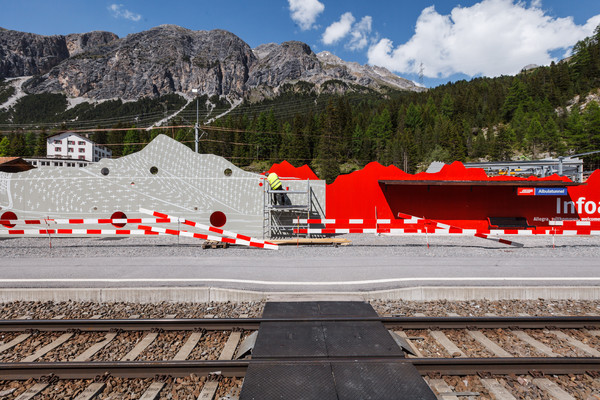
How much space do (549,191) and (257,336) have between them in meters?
18.2

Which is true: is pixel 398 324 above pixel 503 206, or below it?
below

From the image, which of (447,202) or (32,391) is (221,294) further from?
(447,202)

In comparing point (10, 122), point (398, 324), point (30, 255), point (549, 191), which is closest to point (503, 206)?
point (549, 191)

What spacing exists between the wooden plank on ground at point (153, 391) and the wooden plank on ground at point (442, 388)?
3166 mm

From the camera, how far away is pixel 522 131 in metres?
95.9

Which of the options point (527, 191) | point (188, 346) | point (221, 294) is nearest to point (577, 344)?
point (188, 346)

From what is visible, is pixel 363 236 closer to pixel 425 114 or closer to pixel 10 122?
pixel 425 114

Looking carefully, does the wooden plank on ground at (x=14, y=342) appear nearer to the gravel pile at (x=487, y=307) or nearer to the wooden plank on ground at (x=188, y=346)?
the wooden plank on ground at (x=188, y=346)

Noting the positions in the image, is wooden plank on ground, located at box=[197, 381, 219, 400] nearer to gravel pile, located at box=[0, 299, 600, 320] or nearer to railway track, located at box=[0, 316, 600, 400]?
railway track, located at box=[0, 316, 600, 400]

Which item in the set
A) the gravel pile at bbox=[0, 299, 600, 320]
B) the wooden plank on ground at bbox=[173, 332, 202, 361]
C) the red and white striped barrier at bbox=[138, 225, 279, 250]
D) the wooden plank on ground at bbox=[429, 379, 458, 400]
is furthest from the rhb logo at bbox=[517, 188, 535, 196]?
the wooden plank on ground at bbox=[173, 332, 202, 361]

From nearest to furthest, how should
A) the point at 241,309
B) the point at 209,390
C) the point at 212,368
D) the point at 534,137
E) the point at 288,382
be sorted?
the point at 288,382, the point at 209,390, the point at 212,368, the point at 241,309, the point at 534,137

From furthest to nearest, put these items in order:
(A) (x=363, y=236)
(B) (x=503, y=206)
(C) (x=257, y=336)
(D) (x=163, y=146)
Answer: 1. (B) (x=503, y=206)
2. (A) (x=363, y=236)
3. (D) (x=163, y=146)
4. (C) (x=257, y=336)

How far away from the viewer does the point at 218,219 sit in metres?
14.1

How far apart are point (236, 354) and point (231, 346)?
21 centimetres
